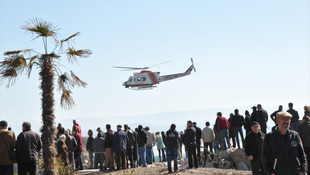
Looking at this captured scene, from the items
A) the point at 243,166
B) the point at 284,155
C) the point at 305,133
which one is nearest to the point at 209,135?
the point at 243,166

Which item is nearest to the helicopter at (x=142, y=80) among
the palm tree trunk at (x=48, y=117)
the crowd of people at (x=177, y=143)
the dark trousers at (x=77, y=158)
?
the crowd of people at (x=177, y=143)

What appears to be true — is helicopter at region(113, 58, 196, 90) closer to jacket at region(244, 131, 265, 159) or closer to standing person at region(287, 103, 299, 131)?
standing person at region(287, 103, 299, 131)

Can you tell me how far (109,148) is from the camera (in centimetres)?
1661

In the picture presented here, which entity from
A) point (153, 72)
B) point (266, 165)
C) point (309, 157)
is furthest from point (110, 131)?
point (153, 72)

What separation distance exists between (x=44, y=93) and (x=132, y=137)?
5901 mm

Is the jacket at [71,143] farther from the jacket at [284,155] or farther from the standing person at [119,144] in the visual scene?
the jacket at [284,155]

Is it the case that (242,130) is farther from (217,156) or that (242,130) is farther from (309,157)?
(309,157)

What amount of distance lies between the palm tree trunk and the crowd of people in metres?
1.09

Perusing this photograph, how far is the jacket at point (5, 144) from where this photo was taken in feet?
32.8

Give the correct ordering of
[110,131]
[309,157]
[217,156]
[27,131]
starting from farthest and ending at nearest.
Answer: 1. [217,156]
2. [110,131]
3. [309,157]
4. [27,131]

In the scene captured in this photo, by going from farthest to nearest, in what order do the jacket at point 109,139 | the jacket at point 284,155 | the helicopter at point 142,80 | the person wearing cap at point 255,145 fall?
the helicopter at point 142,80 → the jacket at point 109,139 → the person wearing cap at point 255,145 → the jacket at point 284,155

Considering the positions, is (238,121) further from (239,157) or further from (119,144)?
(119,144)

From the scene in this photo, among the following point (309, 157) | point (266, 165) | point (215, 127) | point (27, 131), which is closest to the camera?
point (266, 165)

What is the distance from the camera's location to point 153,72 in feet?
139
